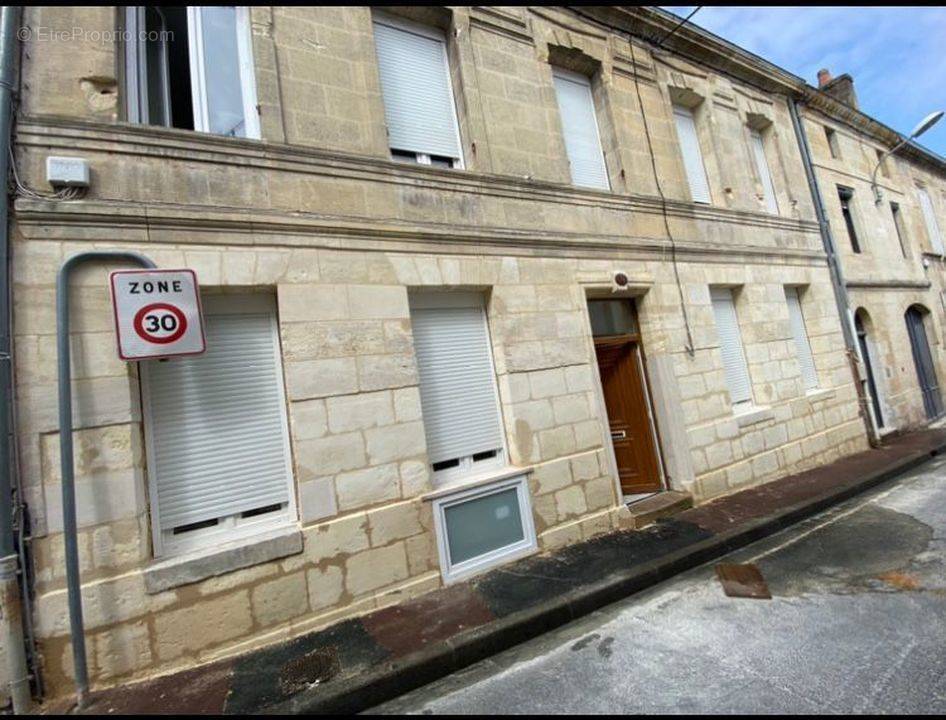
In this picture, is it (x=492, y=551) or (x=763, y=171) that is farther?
(x=763, y=171)

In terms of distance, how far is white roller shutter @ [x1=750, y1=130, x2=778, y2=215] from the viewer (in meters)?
8.64

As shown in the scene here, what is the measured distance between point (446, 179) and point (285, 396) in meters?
2.79

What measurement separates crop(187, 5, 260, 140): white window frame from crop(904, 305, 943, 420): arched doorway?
14088 millimetres

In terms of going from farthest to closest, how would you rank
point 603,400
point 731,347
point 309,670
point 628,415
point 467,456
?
point 731,347 → point 628,415 → point 603,400 → point 467,456 → point 309,670

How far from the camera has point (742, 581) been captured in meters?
4.05

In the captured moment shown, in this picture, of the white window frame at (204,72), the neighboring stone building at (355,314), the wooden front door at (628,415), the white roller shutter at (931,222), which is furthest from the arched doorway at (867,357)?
A: the white window frame at (204,72)

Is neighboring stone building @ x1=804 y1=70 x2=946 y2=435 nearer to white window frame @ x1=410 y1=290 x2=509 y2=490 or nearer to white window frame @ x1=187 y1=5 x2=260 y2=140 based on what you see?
white window frame @ x1=410 y1=290 x2=509 y2=490

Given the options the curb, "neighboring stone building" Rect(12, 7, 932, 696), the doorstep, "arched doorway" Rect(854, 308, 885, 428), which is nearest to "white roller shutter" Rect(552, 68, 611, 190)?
"neighboring stone building" Rect(12, 7, 932, 696)

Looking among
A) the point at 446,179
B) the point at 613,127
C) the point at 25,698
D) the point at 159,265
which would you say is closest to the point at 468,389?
the point at 446,179

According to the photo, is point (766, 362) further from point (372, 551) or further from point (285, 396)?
point (285, 396)

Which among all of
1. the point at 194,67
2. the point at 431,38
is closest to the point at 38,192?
the point at 194,67

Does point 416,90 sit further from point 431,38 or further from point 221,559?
point 221,559

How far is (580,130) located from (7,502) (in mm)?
6993

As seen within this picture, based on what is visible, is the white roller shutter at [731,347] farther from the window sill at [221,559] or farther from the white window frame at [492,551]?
the window sill at [221,559]
